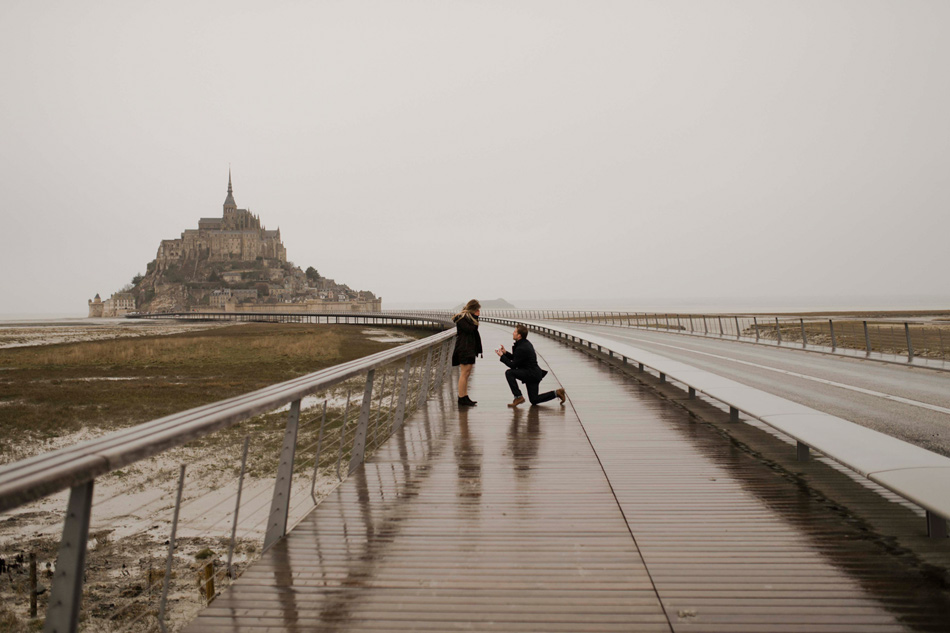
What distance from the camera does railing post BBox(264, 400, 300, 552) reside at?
11.7 ft

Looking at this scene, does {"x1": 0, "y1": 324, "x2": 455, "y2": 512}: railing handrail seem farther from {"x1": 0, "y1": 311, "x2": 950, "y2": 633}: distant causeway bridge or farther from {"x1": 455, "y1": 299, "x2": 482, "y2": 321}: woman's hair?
{"x1": 455, "y1": 299, "x2": 482, "y2": 321}: woman's hair

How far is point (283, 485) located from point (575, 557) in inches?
66.5

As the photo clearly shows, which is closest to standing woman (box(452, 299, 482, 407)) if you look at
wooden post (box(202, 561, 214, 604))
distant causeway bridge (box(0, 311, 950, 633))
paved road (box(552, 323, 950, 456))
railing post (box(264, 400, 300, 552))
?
distant causeway bridge (box(0, 311, 950, 633))

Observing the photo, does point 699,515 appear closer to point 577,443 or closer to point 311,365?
point 577,443

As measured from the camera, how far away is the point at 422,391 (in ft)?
31.6

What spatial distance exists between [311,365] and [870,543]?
2815cm

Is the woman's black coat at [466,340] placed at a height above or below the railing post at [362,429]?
above

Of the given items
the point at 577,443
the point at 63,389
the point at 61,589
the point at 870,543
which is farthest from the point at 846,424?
the point at 63,389

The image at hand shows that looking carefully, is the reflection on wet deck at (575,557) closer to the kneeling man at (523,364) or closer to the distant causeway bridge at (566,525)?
the distant causeway bridge at (566,525)

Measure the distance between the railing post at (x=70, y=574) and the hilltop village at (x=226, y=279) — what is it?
153m

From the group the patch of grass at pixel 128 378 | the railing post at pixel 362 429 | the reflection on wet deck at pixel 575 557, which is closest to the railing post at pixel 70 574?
the reflection on wet deck at pixel 575 557

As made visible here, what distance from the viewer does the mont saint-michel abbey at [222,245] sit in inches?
6639

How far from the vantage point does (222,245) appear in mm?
168625

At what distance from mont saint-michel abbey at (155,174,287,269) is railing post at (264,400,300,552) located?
176m
